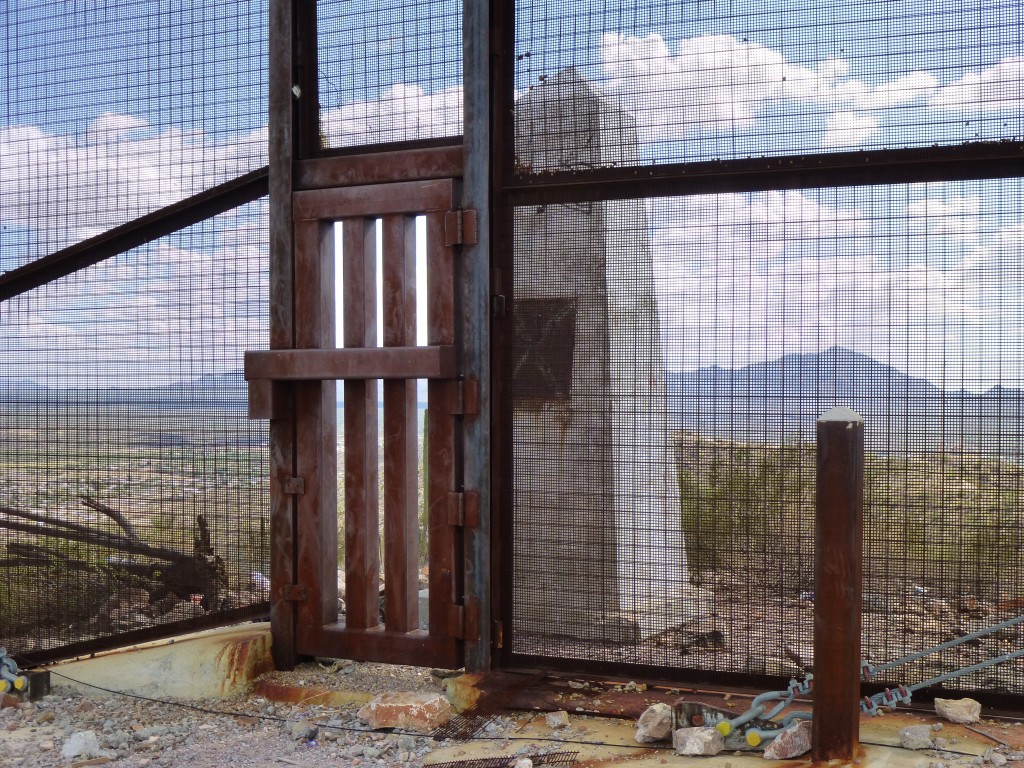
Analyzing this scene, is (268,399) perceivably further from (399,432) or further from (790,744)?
(790,744)

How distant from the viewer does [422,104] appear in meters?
4.14

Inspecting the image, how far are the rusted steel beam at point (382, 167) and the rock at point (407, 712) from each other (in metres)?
2.23

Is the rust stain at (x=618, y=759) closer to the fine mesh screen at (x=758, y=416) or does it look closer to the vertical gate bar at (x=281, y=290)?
the fine mesh screen at (x=758, y=416)

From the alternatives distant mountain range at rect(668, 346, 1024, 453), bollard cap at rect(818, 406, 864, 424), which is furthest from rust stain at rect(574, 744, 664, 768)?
bollard cap at rect(818, 406, 864, 424)

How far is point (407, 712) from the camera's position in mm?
3654

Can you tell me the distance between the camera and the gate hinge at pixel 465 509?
3947 millimetres

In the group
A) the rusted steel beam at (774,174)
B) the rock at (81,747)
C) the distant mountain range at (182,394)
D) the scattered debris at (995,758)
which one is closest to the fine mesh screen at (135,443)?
the distant mountain range at (182,394)

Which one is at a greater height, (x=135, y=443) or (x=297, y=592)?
(x=135, y=443)

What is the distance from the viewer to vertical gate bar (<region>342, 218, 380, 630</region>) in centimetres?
417

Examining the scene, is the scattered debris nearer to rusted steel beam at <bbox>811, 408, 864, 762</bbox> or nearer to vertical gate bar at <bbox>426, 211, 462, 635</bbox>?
rusted steel beam at <bbox>811, 408, 864, 762</bbox>

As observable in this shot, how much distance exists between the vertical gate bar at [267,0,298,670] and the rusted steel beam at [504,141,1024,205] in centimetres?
111

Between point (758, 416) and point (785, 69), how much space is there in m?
1.38

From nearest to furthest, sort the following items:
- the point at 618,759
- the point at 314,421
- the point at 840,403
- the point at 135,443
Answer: the point at 618,759 < the point at 840,403 < the point at 314,421 < the point at 135,443

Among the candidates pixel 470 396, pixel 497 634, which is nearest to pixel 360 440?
pixel 470 396
